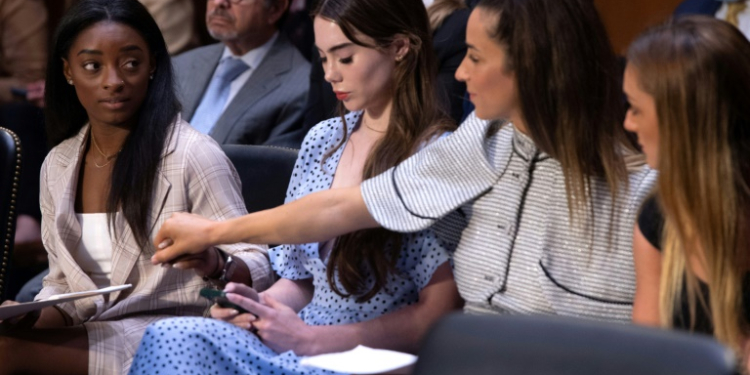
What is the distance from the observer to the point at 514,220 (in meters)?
2.14

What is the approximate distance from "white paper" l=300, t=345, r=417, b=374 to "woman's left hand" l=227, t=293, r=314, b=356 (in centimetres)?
45

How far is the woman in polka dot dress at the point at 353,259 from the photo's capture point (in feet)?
7.26

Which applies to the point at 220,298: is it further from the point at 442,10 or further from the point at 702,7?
the point at 702,7

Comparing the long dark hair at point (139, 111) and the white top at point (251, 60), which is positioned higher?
the long dark hair at point (139, 111)

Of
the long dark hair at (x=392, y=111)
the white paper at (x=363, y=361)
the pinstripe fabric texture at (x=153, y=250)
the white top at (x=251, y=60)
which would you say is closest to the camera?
the white paper at (x=363, y=361)

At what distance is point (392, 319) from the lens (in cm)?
234

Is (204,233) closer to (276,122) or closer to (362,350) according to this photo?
(362,350)

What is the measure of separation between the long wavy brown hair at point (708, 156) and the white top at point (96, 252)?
135 cm

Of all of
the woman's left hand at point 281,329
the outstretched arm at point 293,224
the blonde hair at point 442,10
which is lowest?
the woman's left hand at point 281,329

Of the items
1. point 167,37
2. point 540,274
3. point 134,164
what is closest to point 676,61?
point 540,274

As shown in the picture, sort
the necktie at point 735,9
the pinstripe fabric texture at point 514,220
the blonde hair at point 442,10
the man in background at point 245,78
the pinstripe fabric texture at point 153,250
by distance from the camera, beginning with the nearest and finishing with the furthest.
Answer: the pinstripe fabric texture at point 514,220 < the pinstripe fabric texture at point 153,250 < the necktie at point 735,9 < the blonde hair at point 442,10 < the man in background at point 245,78

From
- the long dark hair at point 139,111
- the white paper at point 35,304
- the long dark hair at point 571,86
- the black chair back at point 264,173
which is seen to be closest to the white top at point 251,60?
the black chair back at point 264,173

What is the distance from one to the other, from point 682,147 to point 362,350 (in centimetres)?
60

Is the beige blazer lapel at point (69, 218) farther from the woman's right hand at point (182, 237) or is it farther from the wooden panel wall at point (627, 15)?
the wooden panel wall at point (627, 15)
